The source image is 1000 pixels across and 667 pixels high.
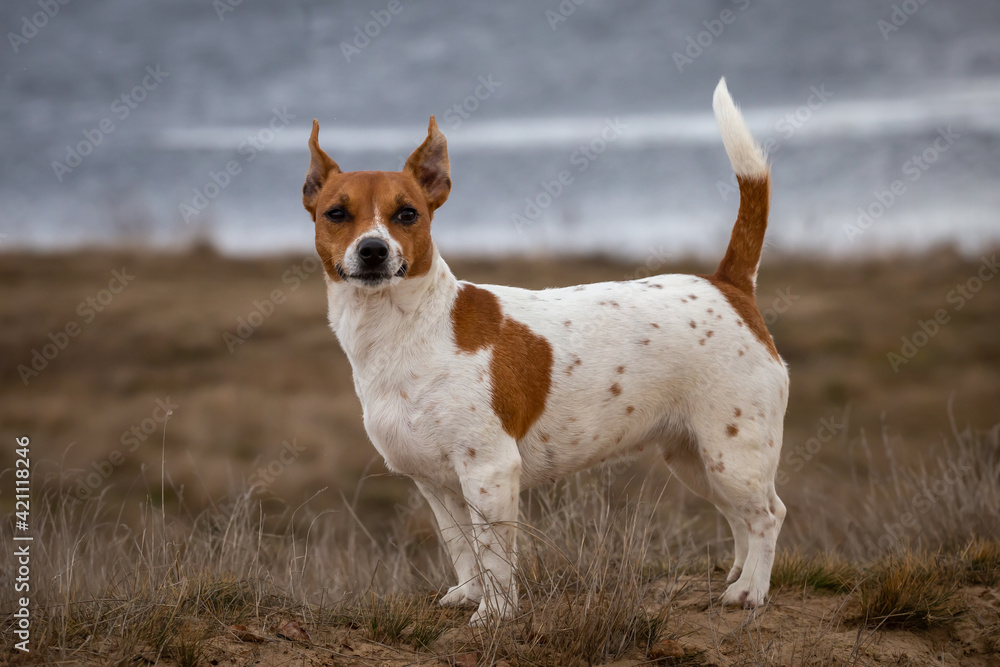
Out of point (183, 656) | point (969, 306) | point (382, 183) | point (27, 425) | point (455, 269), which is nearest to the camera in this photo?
point (183, 656)

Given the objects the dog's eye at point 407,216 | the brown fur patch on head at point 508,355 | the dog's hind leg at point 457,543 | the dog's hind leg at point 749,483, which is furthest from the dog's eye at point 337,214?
the dog's hind leg at point 749,483

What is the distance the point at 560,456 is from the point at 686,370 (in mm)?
832

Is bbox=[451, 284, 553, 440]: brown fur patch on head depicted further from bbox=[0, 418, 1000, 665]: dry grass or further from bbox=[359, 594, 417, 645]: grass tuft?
bbox=[359, 594, 417, 645]: grass tuft

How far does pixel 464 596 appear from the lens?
464cm

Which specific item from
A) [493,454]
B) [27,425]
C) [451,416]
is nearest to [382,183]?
[451,416]

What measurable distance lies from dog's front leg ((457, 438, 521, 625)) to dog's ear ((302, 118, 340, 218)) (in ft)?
5.13

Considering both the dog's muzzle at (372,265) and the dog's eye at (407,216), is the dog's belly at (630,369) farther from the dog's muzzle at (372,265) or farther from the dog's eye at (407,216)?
the dog's muzzle at (372,265)

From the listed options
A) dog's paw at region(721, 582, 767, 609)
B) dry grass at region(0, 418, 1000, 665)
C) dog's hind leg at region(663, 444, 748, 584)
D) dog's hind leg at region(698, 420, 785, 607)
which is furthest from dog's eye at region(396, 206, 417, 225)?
dog's paw at region(721, 582, 767, 609)

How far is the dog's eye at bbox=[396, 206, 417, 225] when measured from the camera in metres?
4.07

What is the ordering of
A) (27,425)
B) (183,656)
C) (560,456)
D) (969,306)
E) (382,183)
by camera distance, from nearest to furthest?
(183,656), (382,183), (560,456), (27,425), (969,306)

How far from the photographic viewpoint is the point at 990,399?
1176 centimetres

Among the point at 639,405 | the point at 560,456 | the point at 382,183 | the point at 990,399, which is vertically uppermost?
the point at 382,183

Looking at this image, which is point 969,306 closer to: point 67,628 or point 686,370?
point 686,370

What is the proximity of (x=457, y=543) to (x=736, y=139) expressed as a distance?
2.83m
